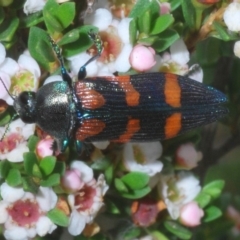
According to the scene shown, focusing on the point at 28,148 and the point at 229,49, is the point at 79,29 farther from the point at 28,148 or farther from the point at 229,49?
the point at 229,49

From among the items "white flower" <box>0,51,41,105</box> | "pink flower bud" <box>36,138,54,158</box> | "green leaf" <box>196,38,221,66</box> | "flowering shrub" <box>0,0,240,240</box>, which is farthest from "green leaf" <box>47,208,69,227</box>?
"green leaf" <box>196,38,221,66</box>

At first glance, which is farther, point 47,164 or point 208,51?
point 208,51

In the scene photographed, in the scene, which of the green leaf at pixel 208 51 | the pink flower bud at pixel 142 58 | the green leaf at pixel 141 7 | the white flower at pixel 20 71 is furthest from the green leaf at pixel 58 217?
the green leaf at pixel 208 51

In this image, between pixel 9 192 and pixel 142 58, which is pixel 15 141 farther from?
pixel 142 58

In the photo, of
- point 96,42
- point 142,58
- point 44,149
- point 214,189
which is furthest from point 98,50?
point 214,189

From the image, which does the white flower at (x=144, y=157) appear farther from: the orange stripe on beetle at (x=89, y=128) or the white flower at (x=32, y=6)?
the white flower at (x=32, y=6)

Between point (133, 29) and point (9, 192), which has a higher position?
point (133, 29)
